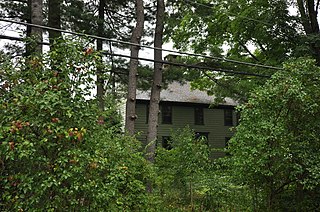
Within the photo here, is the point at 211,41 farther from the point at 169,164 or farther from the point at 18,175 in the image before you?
the point at 18,175

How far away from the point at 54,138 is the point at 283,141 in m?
4.52

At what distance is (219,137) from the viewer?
26.8 metres

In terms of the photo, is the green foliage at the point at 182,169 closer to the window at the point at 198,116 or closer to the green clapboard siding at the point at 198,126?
the green clapboard siding at the point at 198,126

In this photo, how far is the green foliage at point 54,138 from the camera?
4.31 meters

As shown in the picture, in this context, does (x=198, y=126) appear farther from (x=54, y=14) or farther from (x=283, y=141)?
(x=283, y=141)

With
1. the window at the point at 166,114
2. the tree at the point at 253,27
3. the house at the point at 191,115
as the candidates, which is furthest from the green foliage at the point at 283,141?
Answer: the window at the point at 166,114

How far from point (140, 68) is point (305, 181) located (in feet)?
28.4

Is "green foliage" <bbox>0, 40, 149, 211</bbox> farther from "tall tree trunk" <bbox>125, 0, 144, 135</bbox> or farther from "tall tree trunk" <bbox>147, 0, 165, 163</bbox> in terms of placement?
"tall tree trunk" <bbox>147, 0, 165, 163</bbox>

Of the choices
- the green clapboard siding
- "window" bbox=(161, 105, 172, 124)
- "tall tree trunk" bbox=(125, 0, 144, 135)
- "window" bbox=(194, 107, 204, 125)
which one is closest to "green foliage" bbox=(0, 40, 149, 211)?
"tall tree trunk" bbox=(125, 0, 144, 135)

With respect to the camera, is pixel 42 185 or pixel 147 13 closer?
pixel 42 185

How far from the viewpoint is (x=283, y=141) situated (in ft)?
23.1

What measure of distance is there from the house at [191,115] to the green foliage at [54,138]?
1844cm

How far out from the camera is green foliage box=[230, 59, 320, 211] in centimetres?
696

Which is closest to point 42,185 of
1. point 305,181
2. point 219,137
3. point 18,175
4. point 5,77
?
point 18,175
